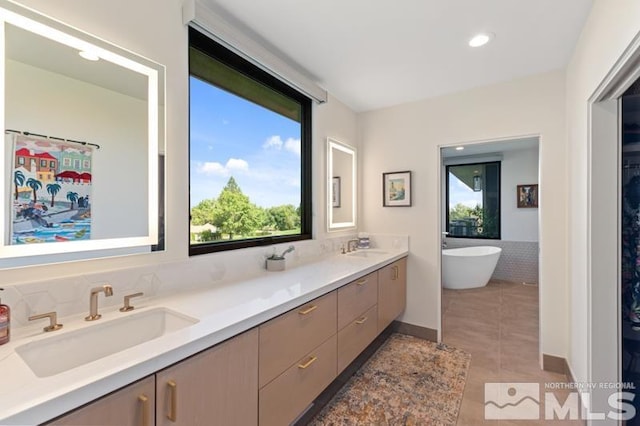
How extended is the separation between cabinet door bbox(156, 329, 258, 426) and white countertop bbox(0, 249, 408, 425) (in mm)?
47

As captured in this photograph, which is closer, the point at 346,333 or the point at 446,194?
the point at 346,333

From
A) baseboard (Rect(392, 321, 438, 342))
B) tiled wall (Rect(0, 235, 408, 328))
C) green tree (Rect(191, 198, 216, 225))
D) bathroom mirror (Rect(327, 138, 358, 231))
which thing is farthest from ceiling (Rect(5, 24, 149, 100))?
baseboard (Rect(392, 321, 438, 342))

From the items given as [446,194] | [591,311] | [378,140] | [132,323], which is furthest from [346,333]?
[446,194]

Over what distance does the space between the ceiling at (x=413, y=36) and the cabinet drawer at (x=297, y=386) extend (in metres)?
1.96

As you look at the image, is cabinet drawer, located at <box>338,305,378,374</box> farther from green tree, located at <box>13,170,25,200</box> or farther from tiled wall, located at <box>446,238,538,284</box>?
tiled wall, located at <box>446,238,538,284</box>

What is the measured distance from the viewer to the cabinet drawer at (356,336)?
1902mm

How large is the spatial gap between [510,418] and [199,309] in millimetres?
1982

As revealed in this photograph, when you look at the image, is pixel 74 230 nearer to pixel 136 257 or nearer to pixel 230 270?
pixel 136 257

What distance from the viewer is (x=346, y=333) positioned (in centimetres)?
195

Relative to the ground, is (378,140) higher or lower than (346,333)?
higher

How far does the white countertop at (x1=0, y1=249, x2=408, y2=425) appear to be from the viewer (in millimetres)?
692

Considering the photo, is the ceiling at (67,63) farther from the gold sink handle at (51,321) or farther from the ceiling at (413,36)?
the gold sink handle at (51,321)

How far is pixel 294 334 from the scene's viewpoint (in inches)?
57.6

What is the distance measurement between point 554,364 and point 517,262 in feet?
10.8
